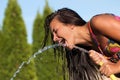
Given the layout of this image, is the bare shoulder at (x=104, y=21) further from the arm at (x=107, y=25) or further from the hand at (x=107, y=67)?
the hand at (x=107, y=67)

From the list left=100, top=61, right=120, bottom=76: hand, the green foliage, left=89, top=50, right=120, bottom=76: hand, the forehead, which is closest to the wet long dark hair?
the forehead

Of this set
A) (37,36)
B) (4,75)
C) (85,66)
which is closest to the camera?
(85,66)

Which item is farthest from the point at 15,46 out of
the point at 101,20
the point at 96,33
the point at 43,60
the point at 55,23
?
the point at 101,20

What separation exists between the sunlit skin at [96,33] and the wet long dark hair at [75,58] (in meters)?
0.09

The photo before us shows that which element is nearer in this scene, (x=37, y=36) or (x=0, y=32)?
(x=0, y=32)

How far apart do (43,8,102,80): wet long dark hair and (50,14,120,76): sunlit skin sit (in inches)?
3.5

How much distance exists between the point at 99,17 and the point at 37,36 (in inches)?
552

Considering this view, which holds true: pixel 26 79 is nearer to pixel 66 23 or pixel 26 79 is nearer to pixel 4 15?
pixel 4 15

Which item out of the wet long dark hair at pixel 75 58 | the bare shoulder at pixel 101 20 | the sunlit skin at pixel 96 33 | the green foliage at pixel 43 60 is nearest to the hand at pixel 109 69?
the sunlit skin at pixel 96 33

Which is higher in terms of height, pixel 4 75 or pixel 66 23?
pixel 4 75

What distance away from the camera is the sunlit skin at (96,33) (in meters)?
4.29

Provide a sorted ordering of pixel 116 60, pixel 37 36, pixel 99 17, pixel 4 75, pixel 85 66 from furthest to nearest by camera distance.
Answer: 1. pixel 37 36
2. pixel 4 75
3. pixel 85 66
4. pixel 116 60
5. pixel 99 17

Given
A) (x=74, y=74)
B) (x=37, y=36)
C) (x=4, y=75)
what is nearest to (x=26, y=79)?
(x=4, y=75)

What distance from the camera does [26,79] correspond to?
51.3 feet
